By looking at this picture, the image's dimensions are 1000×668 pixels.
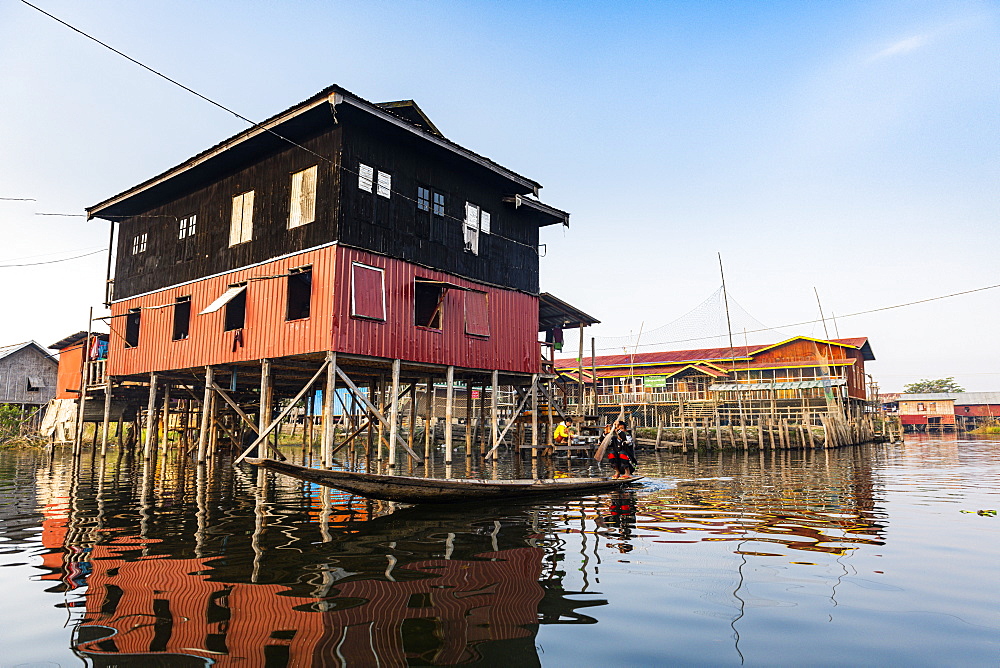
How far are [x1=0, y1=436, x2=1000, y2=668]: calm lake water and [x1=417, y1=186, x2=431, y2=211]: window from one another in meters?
9.78

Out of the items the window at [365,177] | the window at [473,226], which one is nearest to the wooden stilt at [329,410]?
the window at [365,177]

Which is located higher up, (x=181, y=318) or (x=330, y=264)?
(x=330, y=264)

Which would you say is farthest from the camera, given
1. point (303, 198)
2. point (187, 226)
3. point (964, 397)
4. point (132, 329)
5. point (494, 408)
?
point (964, 397)

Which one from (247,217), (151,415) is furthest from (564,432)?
(151,415)

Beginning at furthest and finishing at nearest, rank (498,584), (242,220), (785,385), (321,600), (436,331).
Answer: (785,385), (242,220), (436,331), (498,584), (321,600)

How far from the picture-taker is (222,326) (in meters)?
20.1

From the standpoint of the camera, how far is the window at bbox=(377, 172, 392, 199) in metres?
18.1

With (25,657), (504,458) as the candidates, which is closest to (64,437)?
(504,458)

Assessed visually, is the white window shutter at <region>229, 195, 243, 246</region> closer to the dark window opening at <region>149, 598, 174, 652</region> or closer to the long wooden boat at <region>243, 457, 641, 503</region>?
the long wooden boat at <region>243, 457, 641, 503</region>

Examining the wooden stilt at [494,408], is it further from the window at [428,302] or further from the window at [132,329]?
the window at [132,329]

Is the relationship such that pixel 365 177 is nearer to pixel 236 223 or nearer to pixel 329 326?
pixel 329 326

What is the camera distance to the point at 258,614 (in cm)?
561

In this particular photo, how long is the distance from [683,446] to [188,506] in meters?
27.7

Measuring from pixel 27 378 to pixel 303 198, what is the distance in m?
37.4
